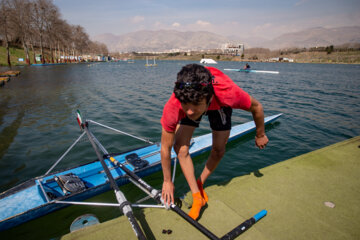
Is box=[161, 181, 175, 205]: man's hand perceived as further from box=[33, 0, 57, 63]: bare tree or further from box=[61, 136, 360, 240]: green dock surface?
box=[33, 0, 57, 63]: bare tree

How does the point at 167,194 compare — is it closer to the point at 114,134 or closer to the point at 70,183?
the point at 70,183

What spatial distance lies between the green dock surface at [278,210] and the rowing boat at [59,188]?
6.35 feet

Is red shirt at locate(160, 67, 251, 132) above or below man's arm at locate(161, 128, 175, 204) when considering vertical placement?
above

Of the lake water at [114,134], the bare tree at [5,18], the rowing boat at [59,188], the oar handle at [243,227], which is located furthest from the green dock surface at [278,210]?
the bare tree at [5,18]

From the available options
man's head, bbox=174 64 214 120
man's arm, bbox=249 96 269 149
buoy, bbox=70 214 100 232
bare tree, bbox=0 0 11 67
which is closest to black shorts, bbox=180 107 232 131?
man's arm, bbox=249 96 269 149

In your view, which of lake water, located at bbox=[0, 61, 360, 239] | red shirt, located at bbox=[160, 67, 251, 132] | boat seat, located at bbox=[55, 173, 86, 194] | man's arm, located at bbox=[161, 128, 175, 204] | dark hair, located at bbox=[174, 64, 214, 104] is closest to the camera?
dark hair, located at bbox=[174, 64, 214, 104]

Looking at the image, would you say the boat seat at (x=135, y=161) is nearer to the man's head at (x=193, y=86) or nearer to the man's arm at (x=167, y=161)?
the man's arm at (x=167, y=161)

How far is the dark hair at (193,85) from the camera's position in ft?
6.40

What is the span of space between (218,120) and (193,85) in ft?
3.82

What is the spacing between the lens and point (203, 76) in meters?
1.98

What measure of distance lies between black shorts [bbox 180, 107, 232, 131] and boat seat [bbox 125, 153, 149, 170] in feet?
9.38

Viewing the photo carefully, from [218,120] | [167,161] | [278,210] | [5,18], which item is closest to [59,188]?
[167,161]

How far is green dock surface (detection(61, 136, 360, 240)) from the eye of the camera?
101 inches

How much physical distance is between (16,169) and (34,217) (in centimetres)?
340
